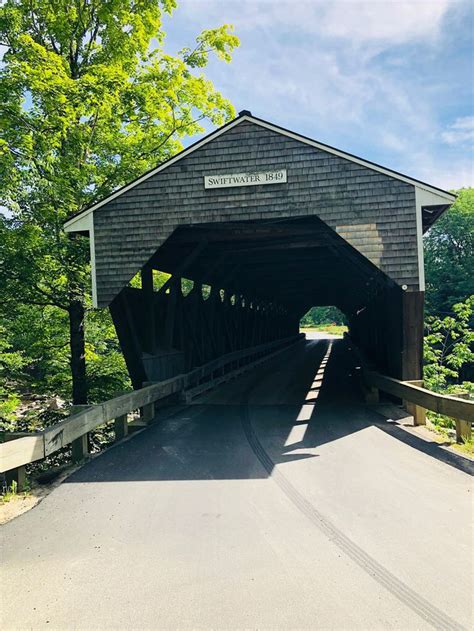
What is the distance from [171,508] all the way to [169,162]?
6467 millimetres

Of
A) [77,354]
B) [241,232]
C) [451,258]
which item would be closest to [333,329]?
[451,258]

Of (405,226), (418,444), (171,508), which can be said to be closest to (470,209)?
(405,226)

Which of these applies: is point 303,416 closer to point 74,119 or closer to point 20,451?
point 20,451

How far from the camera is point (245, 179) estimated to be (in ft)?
28.0

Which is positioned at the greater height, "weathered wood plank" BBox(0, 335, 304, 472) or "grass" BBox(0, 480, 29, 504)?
"weathered wood plank" BBox(0, 335, 304, 472)

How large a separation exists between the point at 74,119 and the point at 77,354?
5.19 m

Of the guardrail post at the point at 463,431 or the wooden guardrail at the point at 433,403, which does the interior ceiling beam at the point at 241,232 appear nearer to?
the wooden guardrail at the point at 433,403

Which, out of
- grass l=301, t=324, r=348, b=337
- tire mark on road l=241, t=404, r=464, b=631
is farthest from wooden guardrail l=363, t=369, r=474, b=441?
grass l=301, t=324, r=348, b=337

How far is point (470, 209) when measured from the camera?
1543 inches

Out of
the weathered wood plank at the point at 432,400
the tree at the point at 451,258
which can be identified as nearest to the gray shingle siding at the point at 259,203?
the weathered wood plank at the point at 432,400

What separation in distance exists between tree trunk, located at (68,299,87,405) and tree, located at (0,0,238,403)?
0.08 ft

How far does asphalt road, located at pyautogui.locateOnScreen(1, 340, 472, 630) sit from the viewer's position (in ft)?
8.80

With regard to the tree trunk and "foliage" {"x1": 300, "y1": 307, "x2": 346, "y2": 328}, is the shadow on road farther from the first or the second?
"foliage" {"x1": 300, "y1": 307, "x2": 346, "y2": 328}

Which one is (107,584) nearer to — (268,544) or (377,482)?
(268,544)
